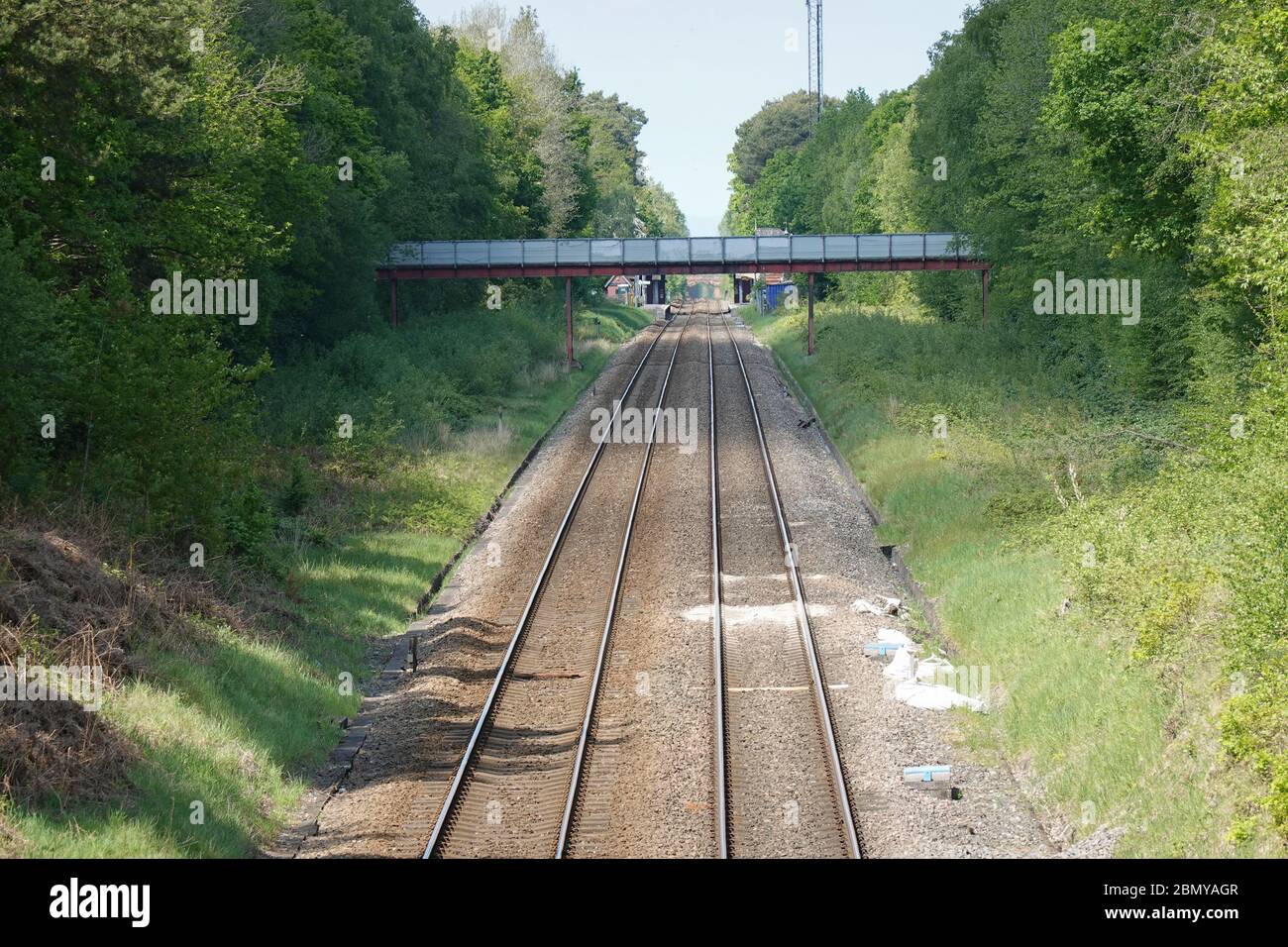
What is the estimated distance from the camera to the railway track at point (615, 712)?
12297 millimetres

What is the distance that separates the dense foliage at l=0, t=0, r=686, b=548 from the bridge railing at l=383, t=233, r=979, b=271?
2183 mm

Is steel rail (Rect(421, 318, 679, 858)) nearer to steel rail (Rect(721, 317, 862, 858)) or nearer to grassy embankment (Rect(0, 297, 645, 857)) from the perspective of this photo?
grassy embankment (Rect(0, 297, 645, 857))

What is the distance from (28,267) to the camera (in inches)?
833

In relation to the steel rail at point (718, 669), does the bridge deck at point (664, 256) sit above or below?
above

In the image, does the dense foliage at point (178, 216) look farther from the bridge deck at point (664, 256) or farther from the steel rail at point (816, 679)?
the steel rail at point (816, 679)

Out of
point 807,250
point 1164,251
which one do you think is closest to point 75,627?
point 1164,251

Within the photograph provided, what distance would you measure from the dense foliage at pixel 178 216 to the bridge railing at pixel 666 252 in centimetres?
218

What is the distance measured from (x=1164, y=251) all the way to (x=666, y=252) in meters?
29.1

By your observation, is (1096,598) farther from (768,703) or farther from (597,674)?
(597,674)

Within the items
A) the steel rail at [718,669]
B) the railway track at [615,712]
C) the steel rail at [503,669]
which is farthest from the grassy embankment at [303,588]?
the steel rail at [718,669]

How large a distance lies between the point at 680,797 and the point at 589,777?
109 centimetres

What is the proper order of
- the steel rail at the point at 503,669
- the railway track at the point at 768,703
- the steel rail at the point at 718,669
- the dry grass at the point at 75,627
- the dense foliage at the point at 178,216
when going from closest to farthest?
1. the dry grass at the point at 75,627
2. the steel rail at the point at 718,669
3. the railway track at the point at 768,703
4. the steel rail at the point at 503,669
5. the dense foliage at the point at 178,216
